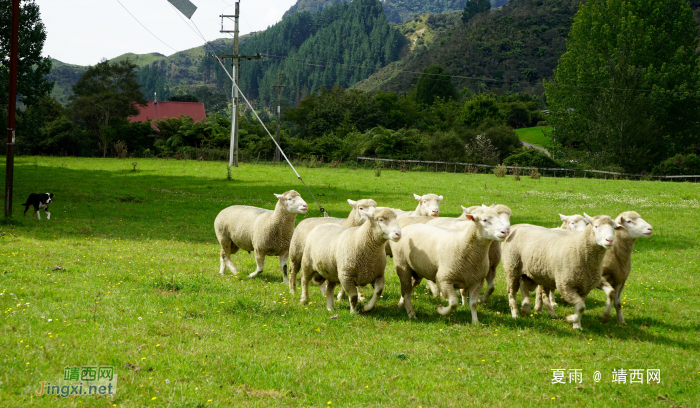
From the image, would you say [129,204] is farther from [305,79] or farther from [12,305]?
[305,79]

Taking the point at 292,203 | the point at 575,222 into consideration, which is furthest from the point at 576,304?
the point at 292,203

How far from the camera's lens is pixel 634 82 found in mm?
51500

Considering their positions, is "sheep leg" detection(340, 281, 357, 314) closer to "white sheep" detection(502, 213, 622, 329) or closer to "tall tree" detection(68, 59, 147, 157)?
"white sheep" detection(502, 213, 622, 329)

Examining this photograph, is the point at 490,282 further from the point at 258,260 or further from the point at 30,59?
the point at 30,59

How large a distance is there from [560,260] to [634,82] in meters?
51.3

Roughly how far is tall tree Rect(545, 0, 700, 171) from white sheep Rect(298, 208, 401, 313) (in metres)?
47.2

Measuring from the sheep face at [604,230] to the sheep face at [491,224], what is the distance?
1.17 m

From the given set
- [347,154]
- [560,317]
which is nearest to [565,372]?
[560,317]

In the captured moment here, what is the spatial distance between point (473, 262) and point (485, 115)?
2692 inches

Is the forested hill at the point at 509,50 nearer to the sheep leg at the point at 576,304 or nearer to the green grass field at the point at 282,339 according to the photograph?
the green grass field at the point at 282,339

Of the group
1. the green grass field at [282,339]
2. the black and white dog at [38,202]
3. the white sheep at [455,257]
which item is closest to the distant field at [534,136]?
the green grass field at [282,339]

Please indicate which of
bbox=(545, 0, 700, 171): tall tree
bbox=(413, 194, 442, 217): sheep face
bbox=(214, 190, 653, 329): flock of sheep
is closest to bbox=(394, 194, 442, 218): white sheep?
bbox=(413, 194, 442, 217): sheep face

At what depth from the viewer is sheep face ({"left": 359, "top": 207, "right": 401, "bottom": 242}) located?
7.50m

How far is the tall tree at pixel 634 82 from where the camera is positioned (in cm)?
5056
